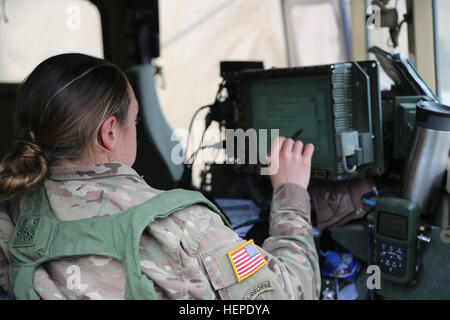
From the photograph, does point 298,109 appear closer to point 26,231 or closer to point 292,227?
point 292,227

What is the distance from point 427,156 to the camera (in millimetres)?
1274

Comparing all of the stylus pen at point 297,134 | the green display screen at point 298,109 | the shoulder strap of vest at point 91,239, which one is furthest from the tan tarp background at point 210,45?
the shoulder strap of vest at point 91,239

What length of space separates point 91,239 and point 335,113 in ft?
2.81

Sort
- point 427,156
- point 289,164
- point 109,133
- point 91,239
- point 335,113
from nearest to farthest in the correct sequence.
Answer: point 91,239, point 109,133, point 289,164, point 427,156, point 335,113

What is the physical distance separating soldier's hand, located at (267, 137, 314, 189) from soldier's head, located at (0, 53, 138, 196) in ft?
1.24

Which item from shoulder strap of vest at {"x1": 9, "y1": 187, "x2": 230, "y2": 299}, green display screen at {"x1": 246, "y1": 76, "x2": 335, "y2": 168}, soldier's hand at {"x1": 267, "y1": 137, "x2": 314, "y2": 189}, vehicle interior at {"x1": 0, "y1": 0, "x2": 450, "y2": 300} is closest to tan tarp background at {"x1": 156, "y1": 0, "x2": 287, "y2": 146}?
vehicle interior at {"x1": 0, "y1": 0, "x2": 450, "y2": 300}

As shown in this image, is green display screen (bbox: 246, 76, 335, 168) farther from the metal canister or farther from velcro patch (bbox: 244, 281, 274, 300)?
velcro patch (bbox: 244, 281, 274, 300)

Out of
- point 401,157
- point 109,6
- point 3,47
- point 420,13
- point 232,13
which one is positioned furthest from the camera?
point 232,13

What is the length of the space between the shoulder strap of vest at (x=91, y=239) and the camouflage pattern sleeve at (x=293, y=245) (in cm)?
21

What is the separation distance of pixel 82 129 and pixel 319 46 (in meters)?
2.51

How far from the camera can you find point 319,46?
3.12 metres

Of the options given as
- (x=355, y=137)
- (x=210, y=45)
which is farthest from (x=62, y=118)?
(x=210, y=45)
